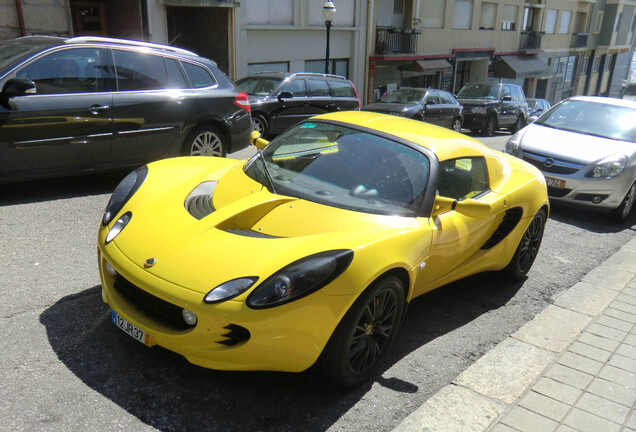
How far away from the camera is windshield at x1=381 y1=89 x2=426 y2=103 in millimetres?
15727

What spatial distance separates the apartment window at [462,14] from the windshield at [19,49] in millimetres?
26240

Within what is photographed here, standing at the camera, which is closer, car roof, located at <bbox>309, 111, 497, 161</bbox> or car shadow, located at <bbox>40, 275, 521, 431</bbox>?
car shadow, located at <bbox>40, 275, 521, 431</bbox>

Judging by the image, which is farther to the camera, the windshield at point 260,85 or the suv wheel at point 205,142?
the windshield at point 260,85

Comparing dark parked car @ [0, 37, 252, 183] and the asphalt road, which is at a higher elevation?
dark parked car @ [0, 37, 252, 183]

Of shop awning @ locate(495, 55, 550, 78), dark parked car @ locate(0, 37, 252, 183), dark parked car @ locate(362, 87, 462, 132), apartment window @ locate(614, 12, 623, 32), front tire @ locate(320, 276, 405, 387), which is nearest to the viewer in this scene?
front tire @ locate(320, 276, 405, 387)

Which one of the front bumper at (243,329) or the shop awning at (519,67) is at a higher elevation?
the front bumper at (243,329)

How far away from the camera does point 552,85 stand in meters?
42.5

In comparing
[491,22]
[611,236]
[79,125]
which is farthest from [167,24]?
[491,22]

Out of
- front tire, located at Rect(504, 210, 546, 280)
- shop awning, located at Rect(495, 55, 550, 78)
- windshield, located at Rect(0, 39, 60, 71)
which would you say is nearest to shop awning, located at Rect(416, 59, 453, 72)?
shop awning, located at Rect(495, 55, 550, 78)

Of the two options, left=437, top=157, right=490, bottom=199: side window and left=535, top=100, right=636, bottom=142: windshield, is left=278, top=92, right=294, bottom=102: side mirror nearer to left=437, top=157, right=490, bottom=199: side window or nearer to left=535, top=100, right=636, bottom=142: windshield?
left=535, top=100, right=636, bottom=142: windshield

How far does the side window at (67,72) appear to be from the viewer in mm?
5734

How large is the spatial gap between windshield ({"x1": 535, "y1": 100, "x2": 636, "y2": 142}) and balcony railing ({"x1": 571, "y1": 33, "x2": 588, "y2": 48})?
1544 inches

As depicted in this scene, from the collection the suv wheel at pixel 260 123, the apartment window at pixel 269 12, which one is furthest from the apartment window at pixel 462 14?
the suv wheel at pixel 260 123

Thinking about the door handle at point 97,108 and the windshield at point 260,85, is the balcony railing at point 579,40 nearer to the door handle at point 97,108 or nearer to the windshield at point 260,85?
the windshield at point 260,85
